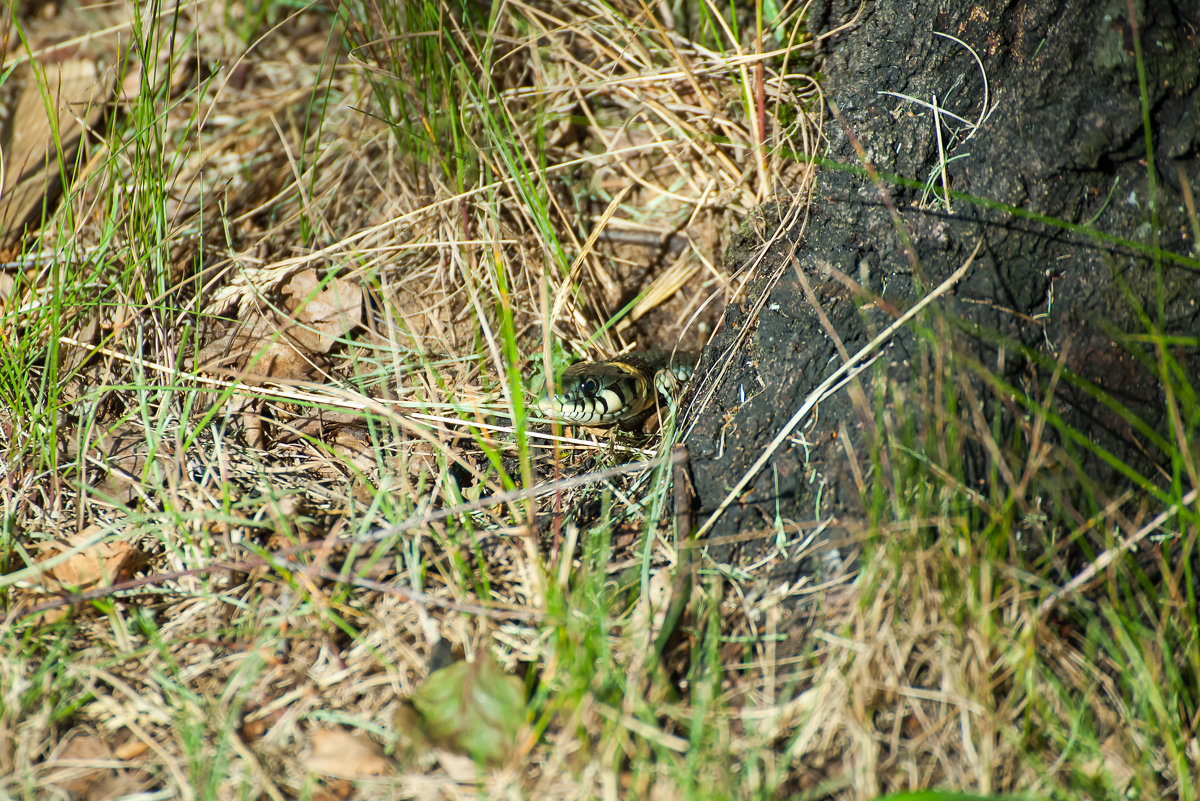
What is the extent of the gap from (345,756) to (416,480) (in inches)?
34.4

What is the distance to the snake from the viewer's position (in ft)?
8.93

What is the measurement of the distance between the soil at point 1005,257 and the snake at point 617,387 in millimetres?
654

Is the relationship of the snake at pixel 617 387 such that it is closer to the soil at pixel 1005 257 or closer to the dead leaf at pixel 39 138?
the soil at pixel 1005 257

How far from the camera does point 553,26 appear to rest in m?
Answer: 3.27

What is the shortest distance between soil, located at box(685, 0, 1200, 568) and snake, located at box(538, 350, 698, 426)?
0.65 m

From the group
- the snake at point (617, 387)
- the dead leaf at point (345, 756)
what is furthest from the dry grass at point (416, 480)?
the snake at point (617, 387)

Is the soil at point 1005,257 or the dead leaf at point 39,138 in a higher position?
the dead leaf at point 39,138

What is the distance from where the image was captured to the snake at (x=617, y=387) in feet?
8.93

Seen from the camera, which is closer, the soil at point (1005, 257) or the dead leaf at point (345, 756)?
the dead leaf at point (345, 756)

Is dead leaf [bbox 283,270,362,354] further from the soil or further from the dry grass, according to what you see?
the soil

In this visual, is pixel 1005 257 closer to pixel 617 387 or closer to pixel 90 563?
pixel 617 387

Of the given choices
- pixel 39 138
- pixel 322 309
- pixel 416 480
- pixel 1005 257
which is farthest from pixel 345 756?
pixel 39 138

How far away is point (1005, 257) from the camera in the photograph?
1.95m

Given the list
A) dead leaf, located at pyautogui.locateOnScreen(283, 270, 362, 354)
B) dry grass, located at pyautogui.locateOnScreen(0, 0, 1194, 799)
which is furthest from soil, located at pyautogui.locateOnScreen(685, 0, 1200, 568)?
dead leaf, located at pyautogui.locateOnScreen(283, 270, 362, 354)
